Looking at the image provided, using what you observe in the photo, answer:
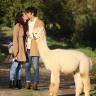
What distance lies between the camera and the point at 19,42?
12312 mm

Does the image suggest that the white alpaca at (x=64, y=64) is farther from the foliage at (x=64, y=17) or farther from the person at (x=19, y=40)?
the foliage at (x=64, y=17)

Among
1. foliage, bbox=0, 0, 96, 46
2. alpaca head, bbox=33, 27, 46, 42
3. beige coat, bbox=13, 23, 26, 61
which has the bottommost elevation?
foliage, bbox=0, 0, 96, 46

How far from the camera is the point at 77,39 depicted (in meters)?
49.8

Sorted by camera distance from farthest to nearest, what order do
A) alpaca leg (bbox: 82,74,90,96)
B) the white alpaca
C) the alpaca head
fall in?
the alpaca head < alpaca leg (bbox: 82,74,90,96) < the white alpaca

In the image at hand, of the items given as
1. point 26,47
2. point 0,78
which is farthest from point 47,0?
point 26,47

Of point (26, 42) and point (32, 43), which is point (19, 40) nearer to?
point (26, 42)

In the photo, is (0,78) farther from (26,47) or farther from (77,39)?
(77,39)

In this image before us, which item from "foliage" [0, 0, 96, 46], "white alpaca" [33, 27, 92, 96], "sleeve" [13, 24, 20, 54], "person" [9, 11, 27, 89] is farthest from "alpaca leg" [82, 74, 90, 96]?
"foliage" [0, 0, 96, 46]

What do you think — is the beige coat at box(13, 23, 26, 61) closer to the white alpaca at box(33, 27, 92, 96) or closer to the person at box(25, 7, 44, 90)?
the person at box(25, 7, 44, 90)

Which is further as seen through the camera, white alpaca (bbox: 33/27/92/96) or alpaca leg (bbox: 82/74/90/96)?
alpaca leg (bbox: 82/74/90/96)

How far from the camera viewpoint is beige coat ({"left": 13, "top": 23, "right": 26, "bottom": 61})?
12.2 meters

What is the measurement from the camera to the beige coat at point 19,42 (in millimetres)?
12219

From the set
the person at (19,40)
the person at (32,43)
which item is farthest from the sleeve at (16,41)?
the person at (32,43)

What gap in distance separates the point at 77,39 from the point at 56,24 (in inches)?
144
